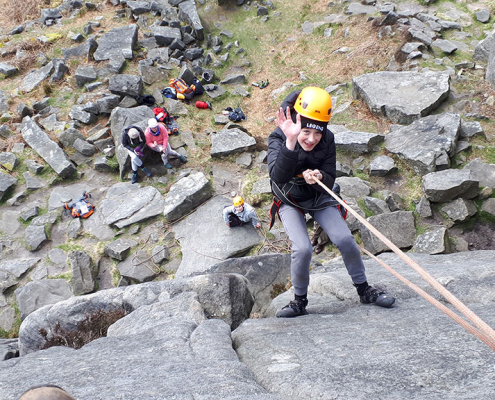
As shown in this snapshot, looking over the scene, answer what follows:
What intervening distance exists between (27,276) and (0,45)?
16174mm

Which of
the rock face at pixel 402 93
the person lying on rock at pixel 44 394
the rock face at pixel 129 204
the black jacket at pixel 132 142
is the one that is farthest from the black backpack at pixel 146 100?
the person lying on rock at pixel 44 394

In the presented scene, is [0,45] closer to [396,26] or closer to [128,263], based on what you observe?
[128,263]

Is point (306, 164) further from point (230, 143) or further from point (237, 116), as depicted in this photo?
point (237, 116)

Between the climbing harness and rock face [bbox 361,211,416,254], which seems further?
the climbing harness

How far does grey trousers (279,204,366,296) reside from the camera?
4.15 metres

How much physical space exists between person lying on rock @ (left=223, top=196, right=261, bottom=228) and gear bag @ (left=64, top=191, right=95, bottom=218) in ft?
14.4

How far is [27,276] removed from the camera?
9234 mm

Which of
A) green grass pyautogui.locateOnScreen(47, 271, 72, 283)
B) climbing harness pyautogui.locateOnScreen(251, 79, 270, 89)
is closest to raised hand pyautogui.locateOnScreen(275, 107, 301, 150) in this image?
green grass pyautogui.locateOnScreen(47, 271, 72, 283)

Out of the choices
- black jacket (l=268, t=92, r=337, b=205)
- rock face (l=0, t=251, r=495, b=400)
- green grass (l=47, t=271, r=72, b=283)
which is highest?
black jacket (l=268, t=92, r=337, b=205)

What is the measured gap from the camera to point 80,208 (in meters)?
10.6

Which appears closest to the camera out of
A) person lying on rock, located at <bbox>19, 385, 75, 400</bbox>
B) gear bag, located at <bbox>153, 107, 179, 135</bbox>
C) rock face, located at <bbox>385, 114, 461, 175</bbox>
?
person lying on rock, located at <bbox>19, 385, 75, 400</bbox>

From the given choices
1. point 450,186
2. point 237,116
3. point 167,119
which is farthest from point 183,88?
point 450,186

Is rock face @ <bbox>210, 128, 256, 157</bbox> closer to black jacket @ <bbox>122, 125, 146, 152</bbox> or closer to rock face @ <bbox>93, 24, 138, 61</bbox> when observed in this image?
black jacket @ <bbox>122, 125, 146, 152</bbox>

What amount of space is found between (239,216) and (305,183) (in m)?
4.73
